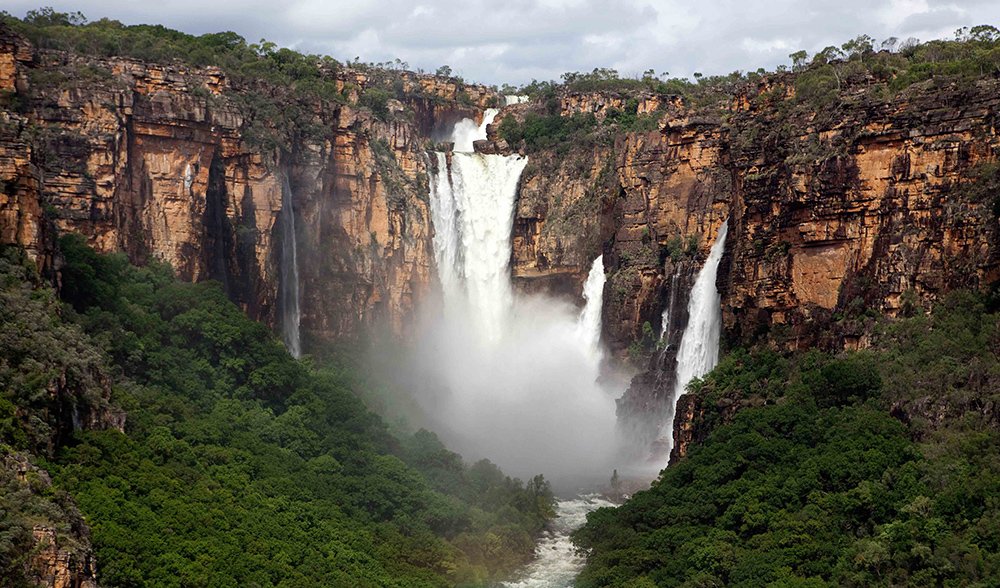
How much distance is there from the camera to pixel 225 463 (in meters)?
78.1

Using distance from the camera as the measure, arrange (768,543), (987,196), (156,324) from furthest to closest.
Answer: (156,324) → (987,196) → (768,543)

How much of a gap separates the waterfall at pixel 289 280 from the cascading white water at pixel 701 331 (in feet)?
69.0

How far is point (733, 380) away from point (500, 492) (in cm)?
1223

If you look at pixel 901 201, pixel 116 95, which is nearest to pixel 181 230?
pixel 116 95

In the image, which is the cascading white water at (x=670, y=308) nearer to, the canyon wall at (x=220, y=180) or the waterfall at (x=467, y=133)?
the canyon wall at (x=220, y=180)

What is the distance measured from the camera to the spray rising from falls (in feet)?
344

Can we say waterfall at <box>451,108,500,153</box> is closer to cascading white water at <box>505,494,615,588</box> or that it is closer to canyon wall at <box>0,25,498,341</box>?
canyon wall at <box>0,25,498,341</box>

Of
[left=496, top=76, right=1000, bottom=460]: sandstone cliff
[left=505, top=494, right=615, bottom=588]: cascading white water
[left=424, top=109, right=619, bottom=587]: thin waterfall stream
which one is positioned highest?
[left=496, top=76, right=1000, bottom=460]: sandstone cliff

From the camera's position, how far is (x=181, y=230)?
310ft

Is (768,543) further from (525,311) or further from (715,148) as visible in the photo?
(525,311)

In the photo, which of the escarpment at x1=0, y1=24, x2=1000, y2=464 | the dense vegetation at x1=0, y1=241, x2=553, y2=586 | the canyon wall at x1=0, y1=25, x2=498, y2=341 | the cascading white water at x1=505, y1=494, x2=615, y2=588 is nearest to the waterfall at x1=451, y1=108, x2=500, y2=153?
the escarpment at x1=0, y1=24, x2=1000, y2=464

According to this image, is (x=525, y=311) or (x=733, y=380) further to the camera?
(x=525, y=311)

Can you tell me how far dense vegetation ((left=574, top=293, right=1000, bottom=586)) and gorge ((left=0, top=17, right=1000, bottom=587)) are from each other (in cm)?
15

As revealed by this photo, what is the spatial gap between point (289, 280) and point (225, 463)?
27.6 metres
